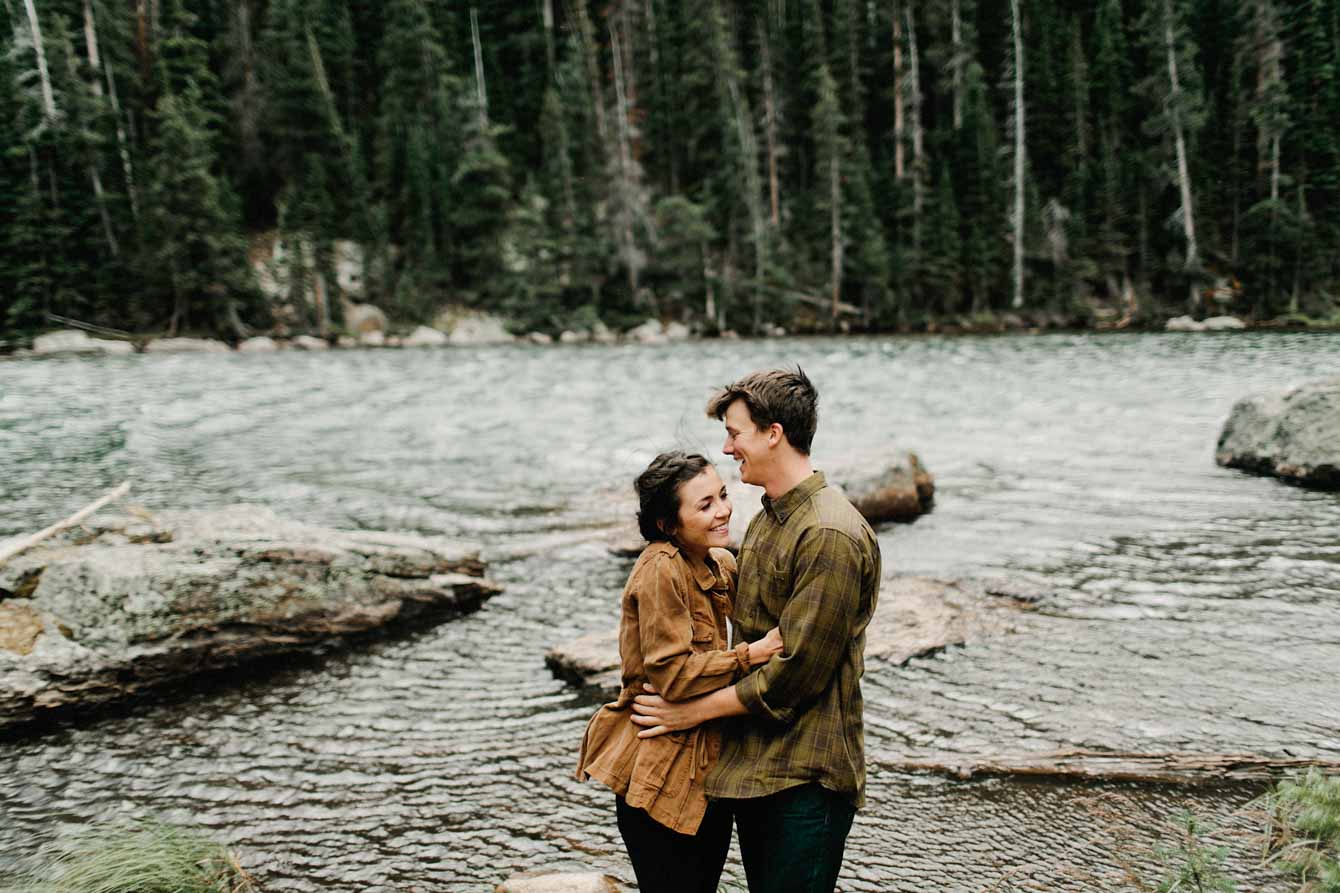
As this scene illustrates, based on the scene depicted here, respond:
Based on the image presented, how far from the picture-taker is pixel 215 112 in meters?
44.0

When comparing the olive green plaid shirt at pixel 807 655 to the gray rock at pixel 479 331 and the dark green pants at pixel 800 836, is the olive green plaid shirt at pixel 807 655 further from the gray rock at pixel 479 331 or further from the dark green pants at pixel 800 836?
the gray rock at pixel 479 331

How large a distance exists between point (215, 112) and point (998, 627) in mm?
51595

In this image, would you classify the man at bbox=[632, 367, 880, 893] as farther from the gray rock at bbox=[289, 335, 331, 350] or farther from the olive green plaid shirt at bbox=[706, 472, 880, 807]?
the gray rock at bbox=[289, 335, 331, 350]

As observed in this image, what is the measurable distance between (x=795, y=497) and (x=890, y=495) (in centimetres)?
680

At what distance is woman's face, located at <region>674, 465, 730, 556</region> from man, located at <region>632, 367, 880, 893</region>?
10cm

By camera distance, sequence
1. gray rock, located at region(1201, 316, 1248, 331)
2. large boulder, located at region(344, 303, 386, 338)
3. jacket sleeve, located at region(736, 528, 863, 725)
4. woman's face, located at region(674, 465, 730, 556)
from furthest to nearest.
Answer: large boulder, located at region(344, 303, 386, 338) < gray rock, located at region(1201, 316, 1248, 331) < woman's face, located at region(674, 465, 730, 556) < jacket sleeve, located at region(736, 528, 863, 725)

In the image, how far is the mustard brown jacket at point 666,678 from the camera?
1994 mm

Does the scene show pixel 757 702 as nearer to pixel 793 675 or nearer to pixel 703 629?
pixel 793 675

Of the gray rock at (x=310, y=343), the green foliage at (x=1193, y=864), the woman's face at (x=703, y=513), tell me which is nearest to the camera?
the woman's face at (x=703, y=513)

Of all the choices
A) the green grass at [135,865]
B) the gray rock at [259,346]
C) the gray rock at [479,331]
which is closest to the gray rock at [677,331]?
the gray rock at [479,331]

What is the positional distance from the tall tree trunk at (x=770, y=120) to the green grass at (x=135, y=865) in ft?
139

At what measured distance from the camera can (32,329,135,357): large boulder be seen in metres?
28.5

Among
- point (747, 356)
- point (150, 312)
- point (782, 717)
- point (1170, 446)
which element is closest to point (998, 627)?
point (782, 717)

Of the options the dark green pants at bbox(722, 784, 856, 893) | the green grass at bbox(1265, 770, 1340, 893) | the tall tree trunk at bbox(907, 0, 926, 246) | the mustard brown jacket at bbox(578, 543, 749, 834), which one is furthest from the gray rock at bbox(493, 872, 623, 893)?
the tall tree trunk at bbox(907, 0, 926, 246)
